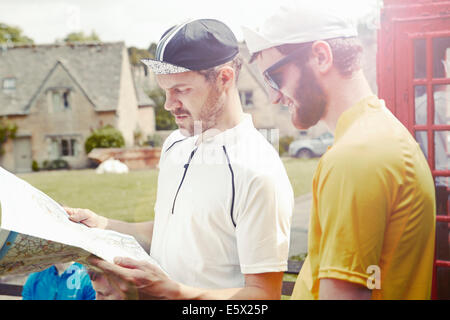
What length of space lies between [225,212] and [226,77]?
0.36 meters

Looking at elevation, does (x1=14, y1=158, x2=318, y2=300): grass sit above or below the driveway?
below

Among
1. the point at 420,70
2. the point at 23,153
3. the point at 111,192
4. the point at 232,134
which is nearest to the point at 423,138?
the point at 420,70

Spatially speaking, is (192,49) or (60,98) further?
(60,98)

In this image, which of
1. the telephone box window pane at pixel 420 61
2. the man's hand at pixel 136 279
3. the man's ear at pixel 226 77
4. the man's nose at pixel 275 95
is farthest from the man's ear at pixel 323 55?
the telephone box window pane at pixel 420 61

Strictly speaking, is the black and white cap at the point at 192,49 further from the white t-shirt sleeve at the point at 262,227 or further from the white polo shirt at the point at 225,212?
the white t-shirt sleeve at the point at 262,227

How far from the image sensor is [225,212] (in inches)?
50.8

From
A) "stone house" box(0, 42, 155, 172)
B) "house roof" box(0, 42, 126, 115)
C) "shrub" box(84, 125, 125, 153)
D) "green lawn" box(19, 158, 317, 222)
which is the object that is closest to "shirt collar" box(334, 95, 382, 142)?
"green lawn" box(19, 158, 317, 222)

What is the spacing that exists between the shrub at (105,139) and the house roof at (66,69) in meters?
1.66

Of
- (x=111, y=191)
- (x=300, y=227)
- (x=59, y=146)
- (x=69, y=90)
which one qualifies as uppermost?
(x=69, y=90)

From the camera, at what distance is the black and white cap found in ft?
4.29

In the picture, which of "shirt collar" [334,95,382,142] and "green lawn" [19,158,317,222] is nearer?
"shirt collar" [334,95,382,142]

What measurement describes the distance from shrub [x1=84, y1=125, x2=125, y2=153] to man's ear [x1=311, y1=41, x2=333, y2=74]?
12.0 metres

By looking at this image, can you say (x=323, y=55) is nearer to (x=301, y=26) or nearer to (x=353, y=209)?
(x=301, y=26)

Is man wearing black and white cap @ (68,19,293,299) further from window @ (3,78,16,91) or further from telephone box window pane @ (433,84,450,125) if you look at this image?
window @ (3,78,16,91)
